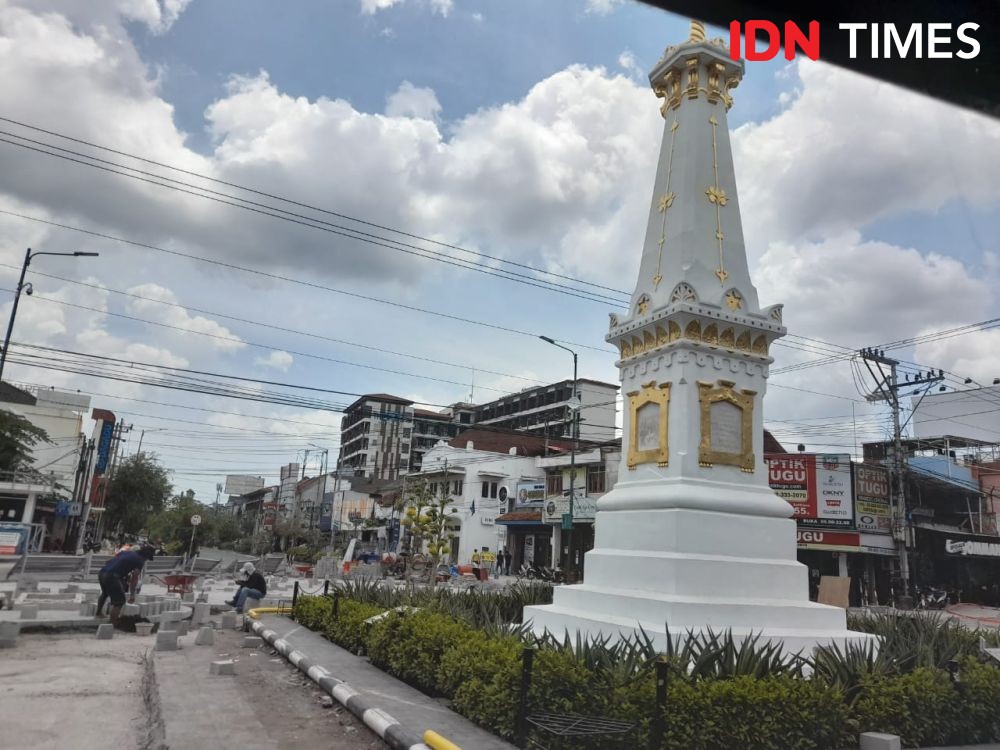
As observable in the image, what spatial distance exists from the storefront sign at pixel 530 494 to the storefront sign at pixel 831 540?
54.4ft

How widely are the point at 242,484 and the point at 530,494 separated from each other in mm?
89222

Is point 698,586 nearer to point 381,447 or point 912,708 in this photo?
point 912,708

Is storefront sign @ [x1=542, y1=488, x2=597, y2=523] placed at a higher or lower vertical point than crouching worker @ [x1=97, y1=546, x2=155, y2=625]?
higher

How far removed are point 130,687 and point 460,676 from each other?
182 inches

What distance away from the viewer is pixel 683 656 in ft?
21.1

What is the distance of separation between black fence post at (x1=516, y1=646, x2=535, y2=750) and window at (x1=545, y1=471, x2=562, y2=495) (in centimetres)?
3606

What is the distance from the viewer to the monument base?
8.11 meters

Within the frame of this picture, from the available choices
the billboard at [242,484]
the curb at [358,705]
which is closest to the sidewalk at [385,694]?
the curb at [358,705]

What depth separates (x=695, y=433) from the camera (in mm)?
9336

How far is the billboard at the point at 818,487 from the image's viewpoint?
30.2 meters

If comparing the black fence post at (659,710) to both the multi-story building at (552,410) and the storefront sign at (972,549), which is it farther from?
the multi-story building at (552,410)

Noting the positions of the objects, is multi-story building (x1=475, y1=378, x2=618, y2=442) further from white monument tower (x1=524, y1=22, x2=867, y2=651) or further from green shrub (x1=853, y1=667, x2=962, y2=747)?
green shrub (x1=853, y1=667, x2=962, y2=747)

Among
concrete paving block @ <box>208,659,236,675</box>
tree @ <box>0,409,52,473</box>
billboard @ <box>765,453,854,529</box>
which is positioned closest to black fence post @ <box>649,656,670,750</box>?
concrete paving block @ <box>208,659,236,675</box>

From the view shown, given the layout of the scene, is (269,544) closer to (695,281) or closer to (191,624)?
(191,624)
